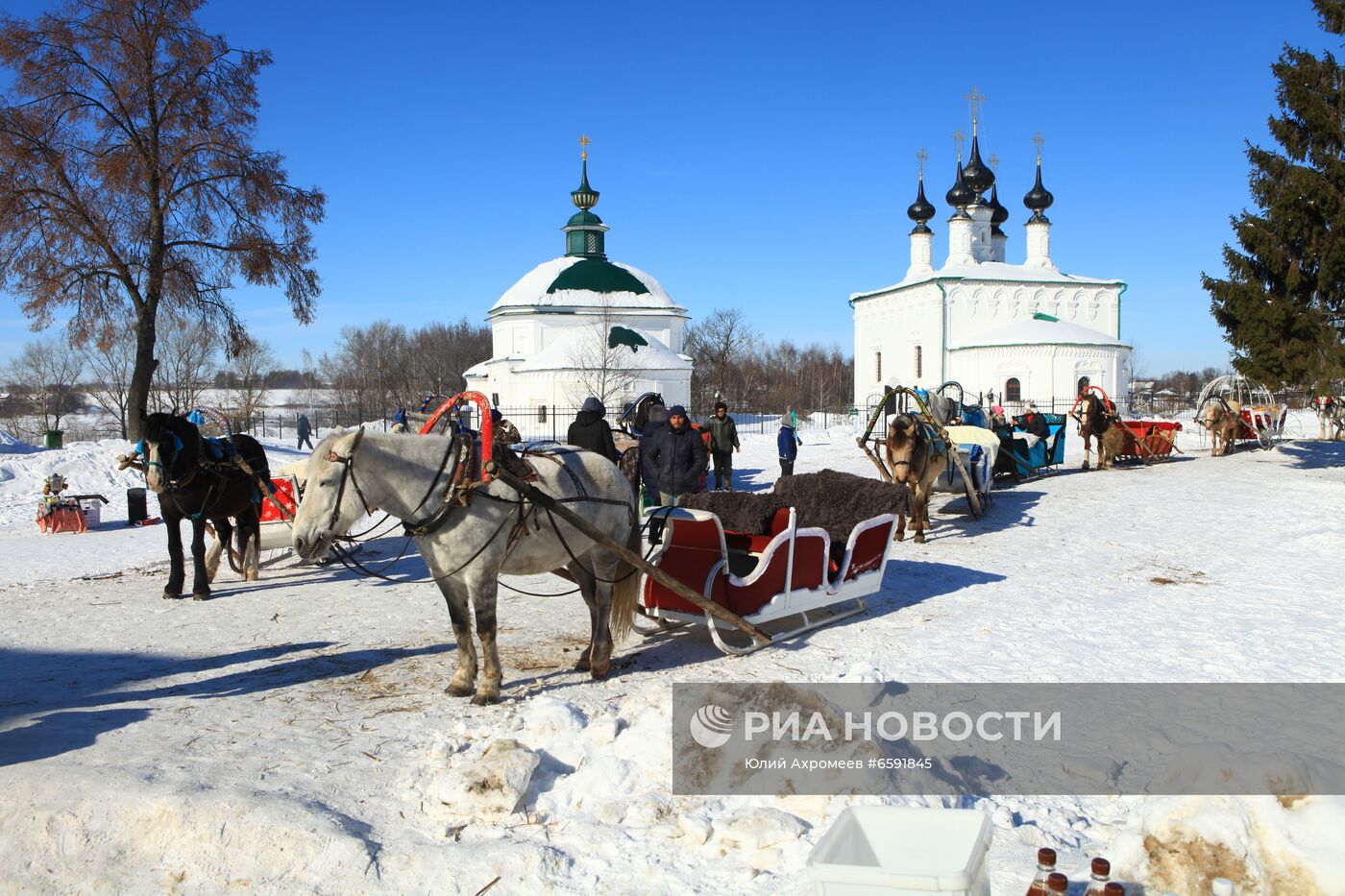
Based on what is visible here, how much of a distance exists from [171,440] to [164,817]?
5319 mm

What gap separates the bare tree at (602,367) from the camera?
42.1 m

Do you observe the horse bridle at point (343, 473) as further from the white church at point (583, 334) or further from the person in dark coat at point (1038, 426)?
the white church at point (583, 334)

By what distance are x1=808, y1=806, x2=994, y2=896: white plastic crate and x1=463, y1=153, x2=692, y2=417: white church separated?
37697 mm

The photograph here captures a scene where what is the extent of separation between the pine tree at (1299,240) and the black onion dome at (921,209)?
36.0m

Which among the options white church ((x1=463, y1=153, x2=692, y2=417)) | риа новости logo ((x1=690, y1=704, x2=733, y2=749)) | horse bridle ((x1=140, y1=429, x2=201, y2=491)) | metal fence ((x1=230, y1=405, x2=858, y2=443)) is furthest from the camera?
white church ((x1=463, y1=153, x2=692, y2=417))

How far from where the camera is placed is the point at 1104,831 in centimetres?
389

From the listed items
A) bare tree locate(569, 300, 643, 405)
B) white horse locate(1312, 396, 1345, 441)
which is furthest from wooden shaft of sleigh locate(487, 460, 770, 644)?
bare tree locate(569, 300, 643, 405)

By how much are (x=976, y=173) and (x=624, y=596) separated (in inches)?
2102

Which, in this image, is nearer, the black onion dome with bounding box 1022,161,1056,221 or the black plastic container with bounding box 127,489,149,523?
the black plastic container with bounding box 127,489,149,523

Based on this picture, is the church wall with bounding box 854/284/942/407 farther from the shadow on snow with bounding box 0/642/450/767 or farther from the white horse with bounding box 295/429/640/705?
the shadow on snow with bounding box 0/642/450/767

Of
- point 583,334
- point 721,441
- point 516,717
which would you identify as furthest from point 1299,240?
point 583,334

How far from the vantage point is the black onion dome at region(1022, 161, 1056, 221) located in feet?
178

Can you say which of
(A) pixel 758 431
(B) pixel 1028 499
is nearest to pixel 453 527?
(B) pixel 1028 499

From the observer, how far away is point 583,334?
151 feet
